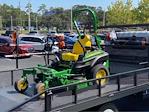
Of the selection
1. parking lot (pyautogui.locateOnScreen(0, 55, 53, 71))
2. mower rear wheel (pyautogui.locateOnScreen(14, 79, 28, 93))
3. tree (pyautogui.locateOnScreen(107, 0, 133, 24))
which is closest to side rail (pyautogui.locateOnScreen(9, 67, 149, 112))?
mower rear wheel (pyautogui.locateOnScreen(14, 79, 28, 93))

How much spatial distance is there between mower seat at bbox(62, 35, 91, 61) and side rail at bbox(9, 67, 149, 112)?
4.09 ft

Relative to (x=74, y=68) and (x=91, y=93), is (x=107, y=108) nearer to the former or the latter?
(x=91, y=93)

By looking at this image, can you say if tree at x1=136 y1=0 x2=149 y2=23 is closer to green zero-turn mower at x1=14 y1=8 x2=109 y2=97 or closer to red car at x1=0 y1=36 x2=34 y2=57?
red car at x1=0 y1=36 x2=34 y2=57

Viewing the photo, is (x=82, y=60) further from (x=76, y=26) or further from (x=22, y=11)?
(x=22, y=11)

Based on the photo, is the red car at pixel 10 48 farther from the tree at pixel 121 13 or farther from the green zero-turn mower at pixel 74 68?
the tree at pixel 121 13

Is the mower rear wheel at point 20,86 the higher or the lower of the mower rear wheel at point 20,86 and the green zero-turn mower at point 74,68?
→ the lower

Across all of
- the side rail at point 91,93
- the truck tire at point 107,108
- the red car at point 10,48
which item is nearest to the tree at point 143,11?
the red car at point 10,48

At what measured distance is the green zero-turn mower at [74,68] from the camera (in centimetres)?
714

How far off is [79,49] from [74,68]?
0.75 meters

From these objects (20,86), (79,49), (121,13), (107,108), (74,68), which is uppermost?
(121,13)

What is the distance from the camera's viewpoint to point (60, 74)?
23.5 ft

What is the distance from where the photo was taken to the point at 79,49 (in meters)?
8.05

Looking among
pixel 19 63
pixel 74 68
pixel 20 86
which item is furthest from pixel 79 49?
pixel 19 63

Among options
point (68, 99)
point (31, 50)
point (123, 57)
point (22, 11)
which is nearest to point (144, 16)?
point (31, 50)
